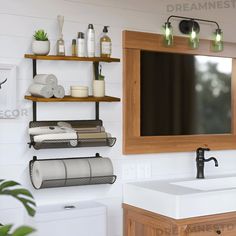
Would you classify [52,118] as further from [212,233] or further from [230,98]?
[230,98]

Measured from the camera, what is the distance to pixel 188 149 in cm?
361

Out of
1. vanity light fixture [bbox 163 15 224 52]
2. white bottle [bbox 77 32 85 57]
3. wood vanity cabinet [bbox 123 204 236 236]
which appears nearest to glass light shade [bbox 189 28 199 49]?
vanity light fixture [bbox 163 15 224 52]

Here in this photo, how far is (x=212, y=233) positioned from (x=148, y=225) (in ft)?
1.39

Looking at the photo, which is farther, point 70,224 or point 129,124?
point 129,124

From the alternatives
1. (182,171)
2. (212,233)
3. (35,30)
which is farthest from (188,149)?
(35,30)

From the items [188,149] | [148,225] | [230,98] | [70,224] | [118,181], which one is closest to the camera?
[70,224]

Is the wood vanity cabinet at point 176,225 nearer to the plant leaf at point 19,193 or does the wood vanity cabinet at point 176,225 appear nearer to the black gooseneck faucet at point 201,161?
the black gooseneck faucet at point 201,161

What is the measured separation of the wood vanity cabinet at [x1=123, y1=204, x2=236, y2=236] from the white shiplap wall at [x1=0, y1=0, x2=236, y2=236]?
0.49 feet

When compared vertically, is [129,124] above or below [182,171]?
above

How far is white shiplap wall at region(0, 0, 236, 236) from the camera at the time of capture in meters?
2.92

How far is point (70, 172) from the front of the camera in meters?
2.96

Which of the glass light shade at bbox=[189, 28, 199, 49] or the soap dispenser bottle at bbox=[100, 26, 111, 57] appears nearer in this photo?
the soap dispenser bottle at bbox=[100, 26, 111, 57]

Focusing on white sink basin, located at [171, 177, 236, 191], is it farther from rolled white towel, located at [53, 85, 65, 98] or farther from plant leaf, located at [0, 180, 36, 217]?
plant leaf, located at [0, 180, 36, 217]

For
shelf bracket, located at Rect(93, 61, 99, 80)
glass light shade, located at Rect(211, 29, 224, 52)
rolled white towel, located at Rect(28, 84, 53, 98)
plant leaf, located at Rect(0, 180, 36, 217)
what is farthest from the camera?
glass light shade, located at Rect(211, 29, 224, 52)
